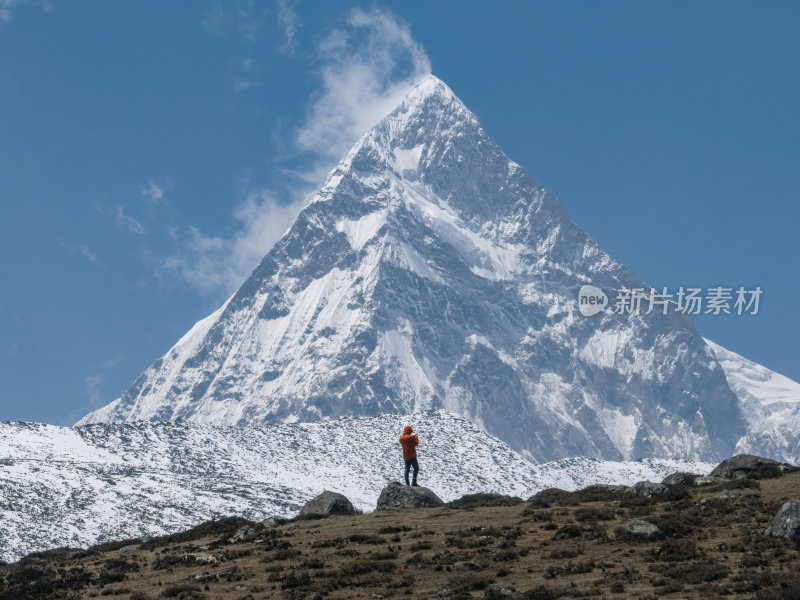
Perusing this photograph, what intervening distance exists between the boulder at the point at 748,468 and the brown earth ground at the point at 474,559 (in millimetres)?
4432

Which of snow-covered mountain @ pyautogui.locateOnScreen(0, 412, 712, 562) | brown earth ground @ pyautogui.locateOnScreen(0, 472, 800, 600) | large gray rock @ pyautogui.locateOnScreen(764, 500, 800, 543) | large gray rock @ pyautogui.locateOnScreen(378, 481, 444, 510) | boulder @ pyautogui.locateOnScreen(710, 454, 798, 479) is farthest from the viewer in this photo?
snow-covered mountain @ pyautogui.locateOnScreen(0, 412, 712, 562)

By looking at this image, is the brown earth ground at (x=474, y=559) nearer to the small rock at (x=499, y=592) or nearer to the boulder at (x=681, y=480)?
the small rock at (x=499, y=592)

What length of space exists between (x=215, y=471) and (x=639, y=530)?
85833 millimetres

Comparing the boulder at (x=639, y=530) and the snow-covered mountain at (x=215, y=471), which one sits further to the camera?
the snow-covered mountain at (x=215, y=471)

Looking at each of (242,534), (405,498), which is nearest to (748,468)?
(405,498)

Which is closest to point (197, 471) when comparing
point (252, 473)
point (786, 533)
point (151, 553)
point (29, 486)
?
point (252, 473)

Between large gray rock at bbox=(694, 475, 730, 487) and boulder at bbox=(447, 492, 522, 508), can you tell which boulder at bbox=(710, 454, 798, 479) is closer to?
large gray rock at bbox=(694, 475, 730, 487)

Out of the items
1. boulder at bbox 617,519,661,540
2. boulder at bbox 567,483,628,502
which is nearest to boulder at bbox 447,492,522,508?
boulder at bbox 567,483,628,502

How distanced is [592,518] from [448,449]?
98403 mm

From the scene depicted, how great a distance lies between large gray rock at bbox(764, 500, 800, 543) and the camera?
30172 millimetres

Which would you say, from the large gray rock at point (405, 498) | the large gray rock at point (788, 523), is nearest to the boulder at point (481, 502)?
the large gray rock at point (405, 498)

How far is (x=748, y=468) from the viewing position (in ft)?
163

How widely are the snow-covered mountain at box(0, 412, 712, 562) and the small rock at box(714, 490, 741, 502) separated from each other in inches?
1792

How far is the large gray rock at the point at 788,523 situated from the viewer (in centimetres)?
3017
